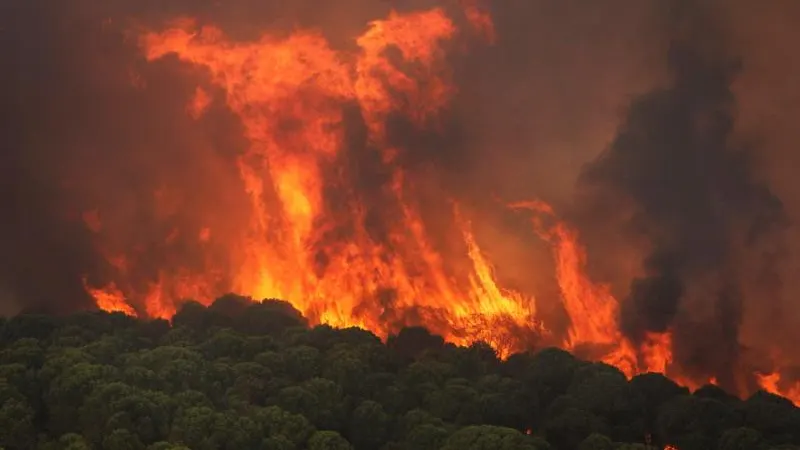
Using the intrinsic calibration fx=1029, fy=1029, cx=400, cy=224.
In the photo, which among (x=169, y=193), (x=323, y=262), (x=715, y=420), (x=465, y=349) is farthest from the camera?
(x=169, y=193)

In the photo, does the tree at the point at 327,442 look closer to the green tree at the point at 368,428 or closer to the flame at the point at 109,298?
the green tree at the point at 368,428

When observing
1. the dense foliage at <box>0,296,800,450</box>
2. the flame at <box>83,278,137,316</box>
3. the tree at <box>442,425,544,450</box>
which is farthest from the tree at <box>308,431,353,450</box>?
the flame at <box>83,278,137,316</box>

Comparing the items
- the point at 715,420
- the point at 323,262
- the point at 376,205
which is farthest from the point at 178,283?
the point at 715,420

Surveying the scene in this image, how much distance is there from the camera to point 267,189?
112 metres

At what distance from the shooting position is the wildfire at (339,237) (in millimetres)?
104625

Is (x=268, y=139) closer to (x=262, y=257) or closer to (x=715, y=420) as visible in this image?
(x=262, y=257)

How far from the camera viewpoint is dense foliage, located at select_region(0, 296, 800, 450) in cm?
6744

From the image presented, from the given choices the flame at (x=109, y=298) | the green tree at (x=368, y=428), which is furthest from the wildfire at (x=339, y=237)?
the green tree at (x=368, y=428)

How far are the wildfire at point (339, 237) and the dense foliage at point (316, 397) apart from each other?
530 inches

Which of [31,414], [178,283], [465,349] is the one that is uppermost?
[178,283]

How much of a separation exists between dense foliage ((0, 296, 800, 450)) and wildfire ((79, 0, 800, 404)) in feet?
44.1

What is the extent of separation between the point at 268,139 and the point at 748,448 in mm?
62192

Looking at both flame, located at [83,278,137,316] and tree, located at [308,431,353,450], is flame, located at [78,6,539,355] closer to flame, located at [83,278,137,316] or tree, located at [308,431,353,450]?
flame, located at [83,278,137,316]

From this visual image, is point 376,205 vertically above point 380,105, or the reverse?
point 380,105
